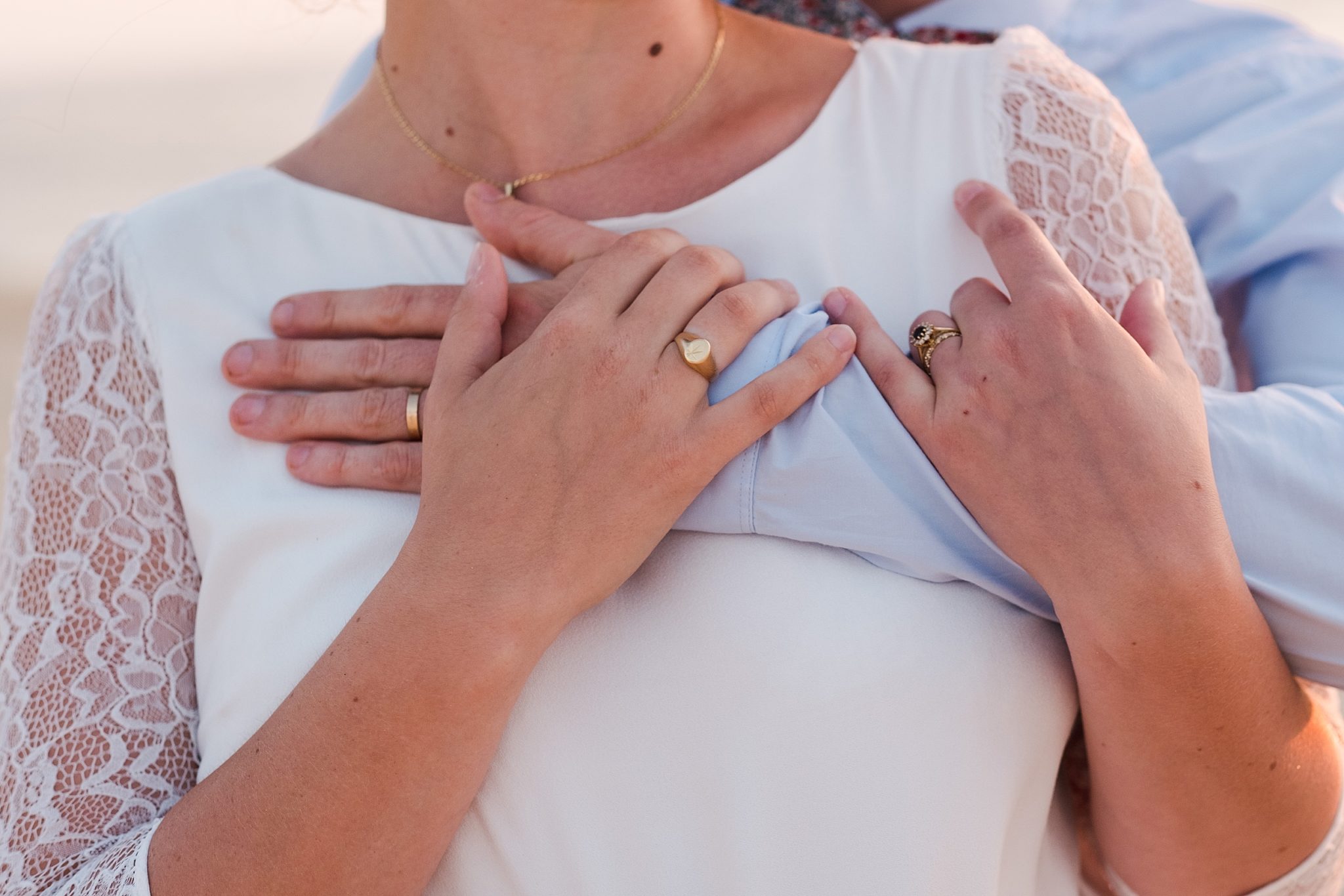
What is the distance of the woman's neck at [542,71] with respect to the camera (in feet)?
4.92

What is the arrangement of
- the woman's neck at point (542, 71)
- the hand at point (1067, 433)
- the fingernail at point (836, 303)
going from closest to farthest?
the hand at point (1067, 433)
the fingernail at point (836, 303)
the woman's neck at point (542, 71)

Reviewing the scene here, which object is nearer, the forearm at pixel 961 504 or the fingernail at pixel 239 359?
the forearm at pixel 961 504

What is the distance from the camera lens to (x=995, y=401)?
1.15 meters

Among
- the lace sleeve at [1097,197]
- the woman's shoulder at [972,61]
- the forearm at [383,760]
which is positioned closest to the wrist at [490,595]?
the forearm at [383,760]

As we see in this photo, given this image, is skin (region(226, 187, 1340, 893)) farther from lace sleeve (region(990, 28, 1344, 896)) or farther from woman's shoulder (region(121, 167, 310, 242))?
woman's shoulder (region(121, 167, 310, 242))

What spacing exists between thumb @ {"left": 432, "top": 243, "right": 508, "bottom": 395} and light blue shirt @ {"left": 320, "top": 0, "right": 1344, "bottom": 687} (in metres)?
0.27

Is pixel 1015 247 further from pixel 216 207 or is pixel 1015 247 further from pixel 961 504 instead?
pixel 216 207

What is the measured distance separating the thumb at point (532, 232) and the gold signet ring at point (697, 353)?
0.79 ft

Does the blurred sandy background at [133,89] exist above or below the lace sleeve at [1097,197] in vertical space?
above

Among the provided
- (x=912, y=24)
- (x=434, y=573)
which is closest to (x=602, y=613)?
(x=434, y=573)

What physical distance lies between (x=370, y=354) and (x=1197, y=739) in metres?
1.00

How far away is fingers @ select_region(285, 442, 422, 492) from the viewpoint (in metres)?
1.29

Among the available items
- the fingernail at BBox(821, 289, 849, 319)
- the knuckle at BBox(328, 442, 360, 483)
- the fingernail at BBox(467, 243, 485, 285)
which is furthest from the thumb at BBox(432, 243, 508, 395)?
the fingernail at BBox(821, 289, 849, 319)

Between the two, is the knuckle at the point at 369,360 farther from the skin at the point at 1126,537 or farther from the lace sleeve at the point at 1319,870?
the lace sleeve at the point at 1319,870
